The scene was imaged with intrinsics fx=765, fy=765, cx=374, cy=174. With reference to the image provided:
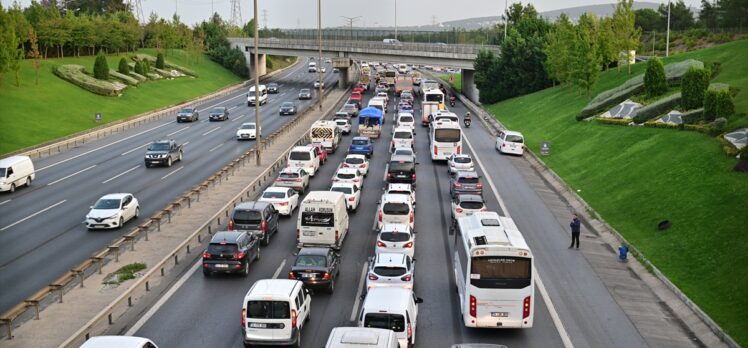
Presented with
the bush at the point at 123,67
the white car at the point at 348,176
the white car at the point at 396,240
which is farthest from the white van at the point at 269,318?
the bush at the point at 123,67

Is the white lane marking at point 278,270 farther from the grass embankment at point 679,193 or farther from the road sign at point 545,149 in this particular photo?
the road sign at point 545,149

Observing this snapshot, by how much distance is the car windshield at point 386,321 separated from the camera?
70.1 feet

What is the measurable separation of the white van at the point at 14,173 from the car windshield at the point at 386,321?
32.1 meters

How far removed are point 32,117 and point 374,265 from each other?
5598 cm

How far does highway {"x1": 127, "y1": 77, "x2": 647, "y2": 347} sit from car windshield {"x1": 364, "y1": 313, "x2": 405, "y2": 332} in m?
2.01

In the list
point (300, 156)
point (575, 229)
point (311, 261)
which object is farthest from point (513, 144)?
point (311, 261)

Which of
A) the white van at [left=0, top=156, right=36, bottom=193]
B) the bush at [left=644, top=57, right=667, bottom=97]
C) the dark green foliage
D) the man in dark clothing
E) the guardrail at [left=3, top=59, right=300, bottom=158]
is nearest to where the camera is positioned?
the man in dark clothing

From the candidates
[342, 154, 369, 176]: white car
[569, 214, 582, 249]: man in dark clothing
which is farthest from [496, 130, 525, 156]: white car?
[569, 214, 582, 249]: man in dark clothing

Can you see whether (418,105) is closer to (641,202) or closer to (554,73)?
(554,73)

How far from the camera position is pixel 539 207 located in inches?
1682

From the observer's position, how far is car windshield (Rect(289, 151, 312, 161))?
162 feet

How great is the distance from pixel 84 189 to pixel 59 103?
37394 mm

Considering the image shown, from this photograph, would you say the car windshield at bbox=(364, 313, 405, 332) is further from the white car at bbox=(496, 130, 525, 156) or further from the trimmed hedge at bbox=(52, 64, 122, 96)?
the trimmed hedge at bbox=(52, 64, 122, 96)

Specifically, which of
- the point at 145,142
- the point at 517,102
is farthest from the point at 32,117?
the point at 517,102
